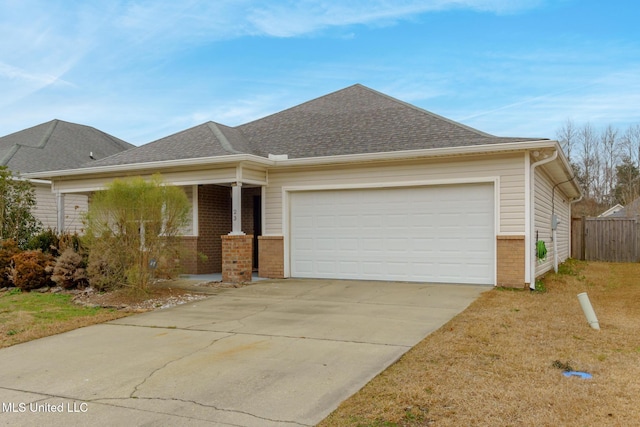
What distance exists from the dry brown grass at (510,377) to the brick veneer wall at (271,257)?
578 cm

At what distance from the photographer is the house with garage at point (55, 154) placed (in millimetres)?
16562

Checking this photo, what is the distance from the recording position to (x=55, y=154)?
717 inches

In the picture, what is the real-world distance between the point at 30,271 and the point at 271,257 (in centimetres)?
539

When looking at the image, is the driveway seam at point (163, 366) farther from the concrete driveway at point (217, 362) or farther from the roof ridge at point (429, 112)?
the roof ridge at point (429, 112)

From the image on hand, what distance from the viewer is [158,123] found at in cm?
2233

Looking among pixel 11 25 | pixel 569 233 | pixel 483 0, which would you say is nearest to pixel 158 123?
pixel 11 25

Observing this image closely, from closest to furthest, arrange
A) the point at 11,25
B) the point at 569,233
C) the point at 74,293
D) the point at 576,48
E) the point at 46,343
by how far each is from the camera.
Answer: the point at 46,343 < the point at 74,293 < the point at 11,25 < the point at 576,48 < the point at 569,233

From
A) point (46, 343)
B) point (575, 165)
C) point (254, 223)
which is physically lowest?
point (46, 343)

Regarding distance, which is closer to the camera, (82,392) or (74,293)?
(82,392)

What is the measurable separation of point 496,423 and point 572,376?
1561 millimetres


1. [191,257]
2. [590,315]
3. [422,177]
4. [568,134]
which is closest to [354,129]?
[422,177]

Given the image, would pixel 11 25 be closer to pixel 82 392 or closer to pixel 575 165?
pixel 82 392

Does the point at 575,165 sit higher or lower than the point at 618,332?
higher

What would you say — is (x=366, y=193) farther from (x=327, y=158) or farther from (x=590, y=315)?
(x=590, y=315)
